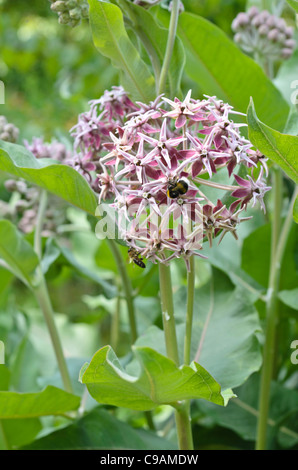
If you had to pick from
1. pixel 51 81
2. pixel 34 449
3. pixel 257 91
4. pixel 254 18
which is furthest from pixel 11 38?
pixel 34 449

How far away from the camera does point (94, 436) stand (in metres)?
0.74

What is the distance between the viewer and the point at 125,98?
1.98 feet

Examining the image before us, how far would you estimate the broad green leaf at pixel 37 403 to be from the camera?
2.10ft

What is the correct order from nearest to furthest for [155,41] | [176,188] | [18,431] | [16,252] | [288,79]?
[176,188] → [155,41] → [16,252] → [18,431] → [288,79]

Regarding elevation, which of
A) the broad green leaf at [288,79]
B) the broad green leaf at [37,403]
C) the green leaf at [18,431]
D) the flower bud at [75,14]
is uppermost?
the flower bud at [75,14]

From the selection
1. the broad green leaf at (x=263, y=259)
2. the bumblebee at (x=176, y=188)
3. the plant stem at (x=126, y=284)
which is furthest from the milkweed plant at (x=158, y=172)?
the broad green leaf at (x=263, y=259)

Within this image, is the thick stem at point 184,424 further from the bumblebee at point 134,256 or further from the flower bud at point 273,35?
the flower bud at point 273,35

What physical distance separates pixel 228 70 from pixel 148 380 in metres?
0.45

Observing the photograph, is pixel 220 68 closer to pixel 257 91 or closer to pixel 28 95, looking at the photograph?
pixel 257 91

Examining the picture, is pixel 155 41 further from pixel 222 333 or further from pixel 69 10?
pixel 222 333

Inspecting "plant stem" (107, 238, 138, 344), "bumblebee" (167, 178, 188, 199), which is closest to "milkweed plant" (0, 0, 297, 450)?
"bumblebee" (167, 178, 188, 199)

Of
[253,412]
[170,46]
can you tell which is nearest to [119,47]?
[170,46]

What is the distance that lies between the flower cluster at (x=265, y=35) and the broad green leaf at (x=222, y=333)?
37 cm

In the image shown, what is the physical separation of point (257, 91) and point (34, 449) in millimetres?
560
